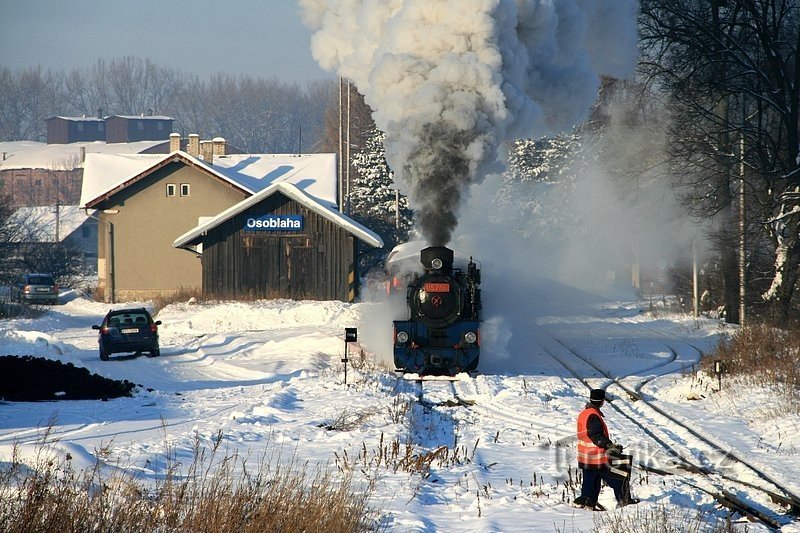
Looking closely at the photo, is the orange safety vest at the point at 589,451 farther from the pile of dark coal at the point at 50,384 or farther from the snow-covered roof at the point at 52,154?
the snow-covered roof at the point at 52,154

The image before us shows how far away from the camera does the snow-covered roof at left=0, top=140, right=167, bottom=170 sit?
102 metres

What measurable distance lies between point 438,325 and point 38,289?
35.9 m

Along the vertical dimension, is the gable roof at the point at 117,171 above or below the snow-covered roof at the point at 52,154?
below

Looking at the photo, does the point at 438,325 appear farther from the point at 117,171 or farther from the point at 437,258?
the point at 117,171

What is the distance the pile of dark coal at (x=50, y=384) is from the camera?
16766mm

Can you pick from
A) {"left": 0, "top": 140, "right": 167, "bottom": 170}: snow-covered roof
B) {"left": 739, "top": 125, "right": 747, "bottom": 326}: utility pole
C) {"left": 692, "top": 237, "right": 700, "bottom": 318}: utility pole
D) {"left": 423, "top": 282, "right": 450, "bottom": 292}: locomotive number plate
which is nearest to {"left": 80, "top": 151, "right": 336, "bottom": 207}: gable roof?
{"left": 692, "top": 237, "right": 700, "bottom": 318}: utility pole

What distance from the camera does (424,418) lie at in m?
14.2

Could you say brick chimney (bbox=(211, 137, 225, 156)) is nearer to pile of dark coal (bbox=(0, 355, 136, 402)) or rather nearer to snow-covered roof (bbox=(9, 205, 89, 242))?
snow-covered roof (bbox=(9, 205, 89, 242))

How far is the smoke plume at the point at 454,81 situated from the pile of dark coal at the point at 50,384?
7.15m

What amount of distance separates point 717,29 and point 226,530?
21585mm

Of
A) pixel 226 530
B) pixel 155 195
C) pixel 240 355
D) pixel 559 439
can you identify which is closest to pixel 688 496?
pixel 559 439

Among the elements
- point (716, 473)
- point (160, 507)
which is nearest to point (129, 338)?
point (716, 473)

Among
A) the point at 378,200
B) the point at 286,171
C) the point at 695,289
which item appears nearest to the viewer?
the point at 695,289

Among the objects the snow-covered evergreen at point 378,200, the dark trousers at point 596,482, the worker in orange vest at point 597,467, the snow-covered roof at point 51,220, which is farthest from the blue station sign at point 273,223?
the snow-covered roof at point 51,220
